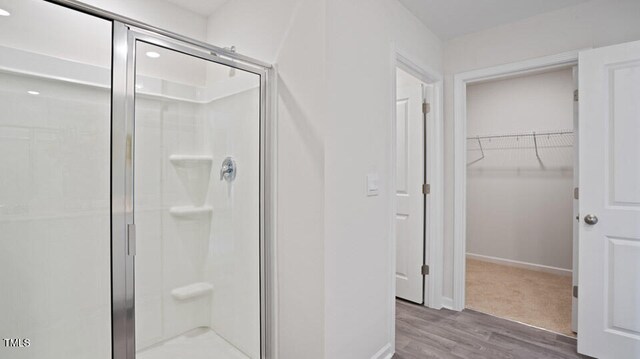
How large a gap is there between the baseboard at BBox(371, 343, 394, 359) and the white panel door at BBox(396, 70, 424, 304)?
0.90 metres

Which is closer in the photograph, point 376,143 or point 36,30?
point 36,30

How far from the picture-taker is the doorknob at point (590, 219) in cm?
213

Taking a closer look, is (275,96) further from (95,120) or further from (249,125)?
(95,120)

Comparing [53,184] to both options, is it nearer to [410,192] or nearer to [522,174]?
[410,192]

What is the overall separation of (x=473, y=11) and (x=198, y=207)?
2448mm

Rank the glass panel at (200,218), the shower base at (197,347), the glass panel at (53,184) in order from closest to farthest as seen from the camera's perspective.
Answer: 1. the glass panel at (53,184)
2. the glass panel at (200,218)
3. the shower base at (197,347)

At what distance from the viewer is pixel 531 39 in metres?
2.50

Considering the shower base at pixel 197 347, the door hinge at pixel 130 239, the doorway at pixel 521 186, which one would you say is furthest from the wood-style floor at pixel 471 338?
the door hinge at pixel 130 239

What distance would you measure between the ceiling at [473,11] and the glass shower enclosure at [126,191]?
142 centimetres

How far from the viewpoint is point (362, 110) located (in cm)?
190

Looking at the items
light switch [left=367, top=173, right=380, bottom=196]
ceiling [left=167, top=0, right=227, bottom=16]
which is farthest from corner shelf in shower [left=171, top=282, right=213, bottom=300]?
ceiling [left=167, top=0, right=227, bottom=16]

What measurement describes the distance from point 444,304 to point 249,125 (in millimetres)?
2367

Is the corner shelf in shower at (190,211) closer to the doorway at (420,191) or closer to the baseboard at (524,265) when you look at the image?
the doorway at (420,191)

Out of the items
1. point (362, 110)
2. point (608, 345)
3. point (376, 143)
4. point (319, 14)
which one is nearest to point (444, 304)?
point (608, 345)
